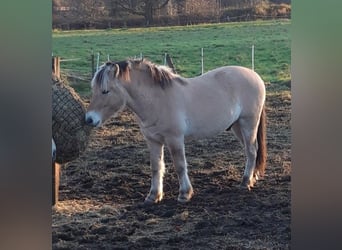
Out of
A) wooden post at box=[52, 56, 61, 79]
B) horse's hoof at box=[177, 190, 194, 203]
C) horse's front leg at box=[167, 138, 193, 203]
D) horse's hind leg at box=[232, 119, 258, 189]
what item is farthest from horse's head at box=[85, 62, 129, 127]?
horse's hind leg at box=[232, 119, 258, 189]

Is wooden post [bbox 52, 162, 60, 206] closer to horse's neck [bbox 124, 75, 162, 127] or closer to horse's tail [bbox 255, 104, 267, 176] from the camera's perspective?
horse's neck [bbox 124, 75, 162, 127]

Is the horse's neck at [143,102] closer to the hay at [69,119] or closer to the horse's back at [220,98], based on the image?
the horse's back at [220,98]

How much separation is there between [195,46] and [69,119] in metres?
1.02

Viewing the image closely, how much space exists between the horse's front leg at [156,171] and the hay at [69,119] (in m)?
0.47

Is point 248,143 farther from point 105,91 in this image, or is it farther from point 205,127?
point 105,91

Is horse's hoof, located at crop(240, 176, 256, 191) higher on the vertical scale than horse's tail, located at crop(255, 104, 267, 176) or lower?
lower

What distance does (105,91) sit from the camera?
390 centimetres

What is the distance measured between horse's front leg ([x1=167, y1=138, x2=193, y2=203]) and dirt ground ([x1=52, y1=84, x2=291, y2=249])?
0.06 meters

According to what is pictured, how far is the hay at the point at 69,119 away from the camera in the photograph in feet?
12.8

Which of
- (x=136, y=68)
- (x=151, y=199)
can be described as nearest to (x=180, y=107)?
(x=136, y=68)

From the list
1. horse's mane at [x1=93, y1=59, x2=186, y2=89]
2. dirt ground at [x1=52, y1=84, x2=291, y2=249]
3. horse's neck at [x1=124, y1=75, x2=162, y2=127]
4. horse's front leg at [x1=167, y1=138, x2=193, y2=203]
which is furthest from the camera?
horse's neck at [x1=124, y1=75, x2=162, y2=127]

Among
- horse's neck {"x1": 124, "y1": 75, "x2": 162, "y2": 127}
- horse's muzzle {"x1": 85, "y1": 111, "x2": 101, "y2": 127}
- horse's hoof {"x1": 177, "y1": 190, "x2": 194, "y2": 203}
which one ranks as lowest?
horse's hoof {"x1": 177, "y1": 190, "x2": 194, "y2": 203}

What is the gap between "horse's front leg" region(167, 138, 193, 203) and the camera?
3.94 meters
